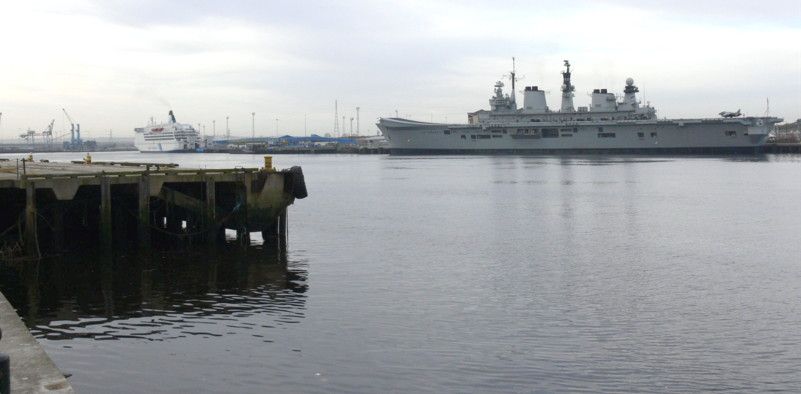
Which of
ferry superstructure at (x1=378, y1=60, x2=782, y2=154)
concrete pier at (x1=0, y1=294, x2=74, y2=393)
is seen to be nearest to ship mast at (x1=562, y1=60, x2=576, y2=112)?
ferry superstructure at (x1=378, y1=60, x2=782, y2=154)

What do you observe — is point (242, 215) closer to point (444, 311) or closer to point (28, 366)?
point (444, 311)

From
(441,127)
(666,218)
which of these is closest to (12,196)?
(666,218)

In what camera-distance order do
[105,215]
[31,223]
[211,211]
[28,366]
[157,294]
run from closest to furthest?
[28,366] < [157,294] < [31,223] < [105,215] < [211,211]

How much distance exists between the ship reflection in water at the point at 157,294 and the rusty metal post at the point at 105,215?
0.51 metres

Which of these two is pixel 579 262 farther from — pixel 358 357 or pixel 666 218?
pixel 666 218

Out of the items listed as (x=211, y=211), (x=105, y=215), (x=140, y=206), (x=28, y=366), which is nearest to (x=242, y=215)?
(x=211, y=211)

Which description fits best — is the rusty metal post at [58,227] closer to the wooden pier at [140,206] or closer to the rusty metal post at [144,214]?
the wooden pier at [140,206]

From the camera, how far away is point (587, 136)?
116 meters

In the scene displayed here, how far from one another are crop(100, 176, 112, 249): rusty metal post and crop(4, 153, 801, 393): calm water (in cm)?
77

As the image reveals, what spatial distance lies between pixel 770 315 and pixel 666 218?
64.2 feet

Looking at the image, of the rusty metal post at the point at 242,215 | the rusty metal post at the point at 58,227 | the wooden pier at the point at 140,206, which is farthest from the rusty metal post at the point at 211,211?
the rusty metal post at the point at 58,227

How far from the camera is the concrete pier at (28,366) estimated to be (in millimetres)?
8664

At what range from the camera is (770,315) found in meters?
16.3

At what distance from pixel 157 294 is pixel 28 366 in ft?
29.5
